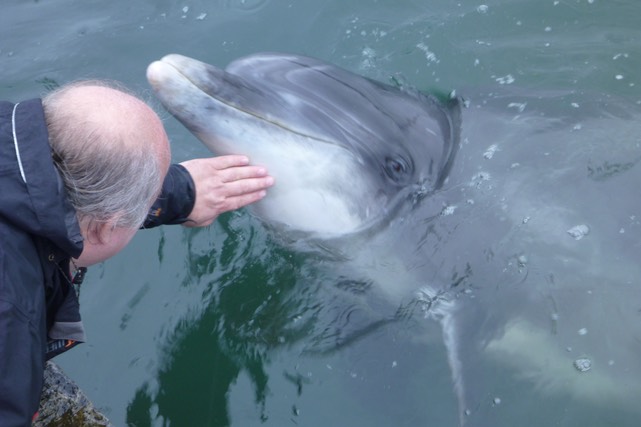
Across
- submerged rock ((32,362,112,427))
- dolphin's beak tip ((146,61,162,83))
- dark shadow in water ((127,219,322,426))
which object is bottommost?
dark shadow in water ((127,219,322,426))

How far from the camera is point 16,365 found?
9.93 feet

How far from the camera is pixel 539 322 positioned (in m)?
5.20

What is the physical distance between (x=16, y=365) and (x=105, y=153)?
0.98m

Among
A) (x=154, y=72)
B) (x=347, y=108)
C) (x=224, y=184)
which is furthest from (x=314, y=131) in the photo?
(x=154, y=72)

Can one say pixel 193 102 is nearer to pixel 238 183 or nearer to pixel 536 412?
pixel 238 183

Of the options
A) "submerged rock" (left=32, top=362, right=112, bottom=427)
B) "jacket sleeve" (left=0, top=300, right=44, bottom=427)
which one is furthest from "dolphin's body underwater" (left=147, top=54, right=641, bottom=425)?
"jacket sleeve" (left=0, top=300, right=44, bottom=427)

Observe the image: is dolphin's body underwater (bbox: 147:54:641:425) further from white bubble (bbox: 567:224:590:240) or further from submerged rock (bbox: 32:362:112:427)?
submerged rock (bbox: 32:362:112:427)

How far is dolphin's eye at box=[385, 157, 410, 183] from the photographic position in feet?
16.8

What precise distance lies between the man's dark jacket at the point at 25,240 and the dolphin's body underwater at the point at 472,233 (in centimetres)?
180

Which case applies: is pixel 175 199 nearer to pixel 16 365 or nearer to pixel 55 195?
pixel 55 195

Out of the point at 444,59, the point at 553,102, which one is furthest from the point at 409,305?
the point at 444,59

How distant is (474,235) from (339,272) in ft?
3.44

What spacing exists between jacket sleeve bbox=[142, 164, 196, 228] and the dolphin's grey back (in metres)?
0.67

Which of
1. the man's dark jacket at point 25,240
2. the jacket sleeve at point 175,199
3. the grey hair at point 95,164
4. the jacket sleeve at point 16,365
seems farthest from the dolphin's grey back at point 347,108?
the jacket sleeve at point 16,365
